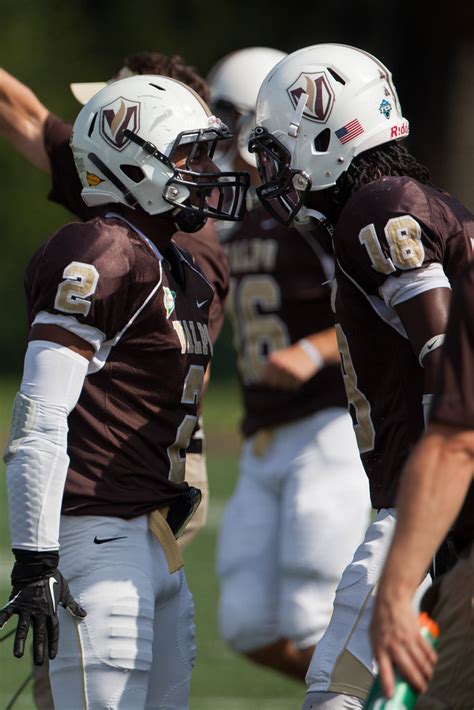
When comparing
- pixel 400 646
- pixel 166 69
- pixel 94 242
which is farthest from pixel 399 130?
pixel 400 646

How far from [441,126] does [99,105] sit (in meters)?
15.0

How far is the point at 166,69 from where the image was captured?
506 centimetres

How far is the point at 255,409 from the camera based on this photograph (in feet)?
19.7

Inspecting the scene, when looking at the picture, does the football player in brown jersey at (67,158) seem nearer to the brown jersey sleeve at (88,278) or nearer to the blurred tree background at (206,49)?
the brown jersey sleeve at (88,278)

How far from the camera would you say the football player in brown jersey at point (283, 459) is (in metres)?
5.59

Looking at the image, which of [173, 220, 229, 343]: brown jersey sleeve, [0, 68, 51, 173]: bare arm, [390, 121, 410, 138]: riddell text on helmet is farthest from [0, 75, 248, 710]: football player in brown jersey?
[0, 68, 51, 173]: bare arm

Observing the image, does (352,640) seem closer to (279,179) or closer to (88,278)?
(88,278)

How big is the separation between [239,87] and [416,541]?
3885 mm

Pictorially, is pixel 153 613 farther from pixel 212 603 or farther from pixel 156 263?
pixel 212 603

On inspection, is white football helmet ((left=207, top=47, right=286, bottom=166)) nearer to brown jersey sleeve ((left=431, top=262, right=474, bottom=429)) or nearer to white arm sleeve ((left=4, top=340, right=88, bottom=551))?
white arm sleeve ((left=4, top=340, right=88, bottom=551))

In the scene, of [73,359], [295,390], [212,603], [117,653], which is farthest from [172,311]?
[212,603]

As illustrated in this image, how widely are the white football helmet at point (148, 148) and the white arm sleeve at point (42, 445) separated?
582mm

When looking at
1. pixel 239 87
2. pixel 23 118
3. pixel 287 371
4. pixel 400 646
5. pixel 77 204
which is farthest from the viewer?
pixel 239 87

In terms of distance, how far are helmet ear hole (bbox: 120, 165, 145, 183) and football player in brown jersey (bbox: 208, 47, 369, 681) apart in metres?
1.68
